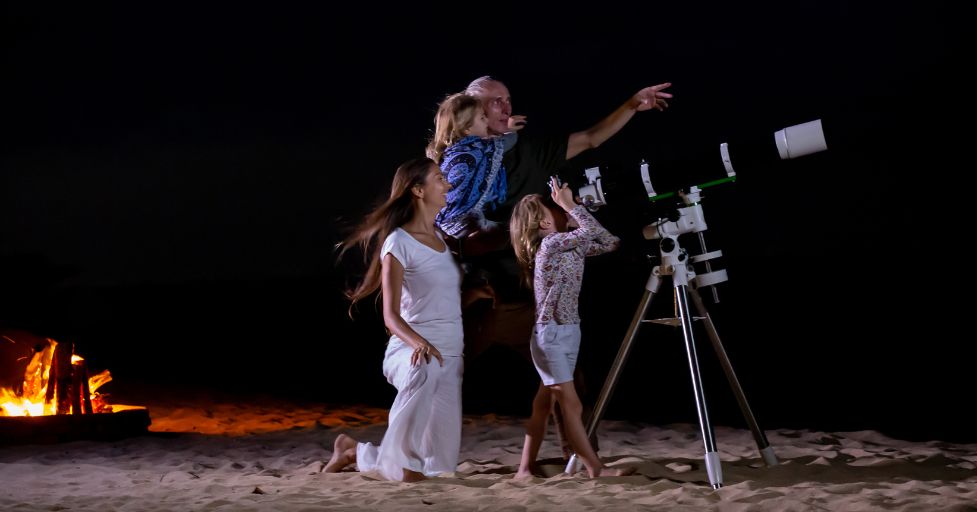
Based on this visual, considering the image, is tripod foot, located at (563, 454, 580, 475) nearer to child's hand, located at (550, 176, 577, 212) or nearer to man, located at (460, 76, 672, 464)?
man, located at (460, 76, 672, 464)

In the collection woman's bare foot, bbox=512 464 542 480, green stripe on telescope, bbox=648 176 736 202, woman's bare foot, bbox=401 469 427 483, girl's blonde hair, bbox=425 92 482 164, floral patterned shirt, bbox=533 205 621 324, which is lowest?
woman's bare foot, bbox=512 464 542 480

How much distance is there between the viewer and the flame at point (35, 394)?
21.0 feet

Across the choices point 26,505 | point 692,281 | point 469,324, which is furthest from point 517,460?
point 26,505

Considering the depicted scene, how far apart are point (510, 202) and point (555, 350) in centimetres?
66

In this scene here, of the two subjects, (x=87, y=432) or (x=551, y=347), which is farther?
(x=87, y=432)

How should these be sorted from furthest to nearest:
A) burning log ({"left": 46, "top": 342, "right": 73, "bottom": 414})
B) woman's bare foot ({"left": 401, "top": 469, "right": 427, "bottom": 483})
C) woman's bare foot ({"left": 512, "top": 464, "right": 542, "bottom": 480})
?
burning log ({"left": 46, "top": 342, "right": 73, "bottom": 414}) → woman's bare foot ({"left": 512, "top": 464, "right": 542, "bottom": 480}) → woman's bare foot ({"left": 401, "top": 469, "right": 427, "bottom": 483})

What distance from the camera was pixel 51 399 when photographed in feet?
21.0

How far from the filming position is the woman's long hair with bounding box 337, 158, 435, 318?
3.98m

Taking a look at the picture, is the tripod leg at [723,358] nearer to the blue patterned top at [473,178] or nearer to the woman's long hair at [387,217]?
the blue patterned top at [473,178]

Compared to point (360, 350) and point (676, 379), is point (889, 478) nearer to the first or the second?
point (676, 379)

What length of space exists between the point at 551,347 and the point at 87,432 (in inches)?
144

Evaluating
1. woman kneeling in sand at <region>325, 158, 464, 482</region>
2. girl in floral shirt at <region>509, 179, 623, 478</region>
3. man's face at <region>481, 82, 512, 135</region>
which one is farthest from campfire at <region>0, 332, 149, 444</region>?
man's face at <region>481, 82, 512, 135</region>

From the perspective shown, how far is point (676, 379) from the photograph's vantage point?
1171cm

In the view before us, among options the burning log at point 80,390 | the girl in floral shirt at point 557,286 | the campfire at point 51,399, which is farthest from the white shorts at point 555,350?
the burning log at point 80,390
